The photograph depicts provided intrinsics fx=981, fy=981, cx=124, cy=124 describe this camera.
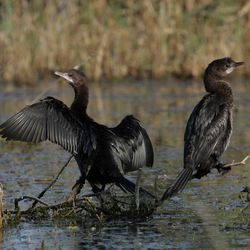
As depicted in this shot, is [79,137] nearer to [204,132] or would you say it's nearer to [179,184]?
[179,184]

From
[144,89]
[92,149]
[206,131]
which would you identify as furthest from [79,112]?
[144,89]

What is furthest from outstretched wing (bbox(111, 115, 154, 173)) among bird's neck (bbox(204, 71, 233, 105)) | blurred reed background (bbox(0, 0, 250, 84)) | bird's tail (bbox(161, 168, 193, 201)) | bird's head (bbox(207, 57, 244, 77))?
blurred reed background (bbox(0, 0, 250, 84))

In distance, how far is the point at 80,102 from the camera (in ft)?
30.3

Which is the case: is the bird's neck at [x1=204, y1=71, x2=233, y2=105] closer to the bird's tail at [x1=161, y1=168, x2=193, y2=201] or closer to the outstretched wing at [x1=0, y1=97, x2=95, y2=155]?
the bird's tail at [x1=161, y1=168, x2=193, y2=201]

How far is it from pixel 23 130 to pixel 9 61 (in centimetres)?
895

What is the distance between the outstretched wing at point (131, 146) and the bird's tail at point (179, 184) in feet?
1.88

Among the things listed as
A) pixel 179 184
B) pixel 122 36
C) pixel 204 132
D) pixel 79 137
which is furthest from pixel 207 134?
pixel 122 36

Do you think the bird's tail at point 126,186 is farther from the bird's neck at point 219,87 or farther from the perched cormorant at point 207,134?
the bird's neck at point 219,87

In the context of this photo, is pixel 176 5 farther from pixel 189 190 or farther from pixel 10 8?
pixel 189 190

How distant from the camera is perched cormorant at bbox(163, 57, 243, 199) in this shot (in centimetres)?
874

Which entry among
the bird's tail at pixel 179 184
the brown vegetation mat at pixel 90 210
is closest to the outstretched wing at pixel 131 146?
the brown vegetation mat at pixel 90 210

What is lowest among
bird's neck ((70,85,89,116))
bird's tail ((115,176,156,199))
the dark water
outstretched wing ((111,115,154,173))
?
the dark water

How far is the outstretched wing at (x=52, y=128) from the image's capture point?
8781 mm

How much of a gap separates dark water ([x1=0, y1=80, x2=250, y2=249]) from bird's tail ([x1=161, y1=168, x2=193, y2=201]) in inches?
8.5
